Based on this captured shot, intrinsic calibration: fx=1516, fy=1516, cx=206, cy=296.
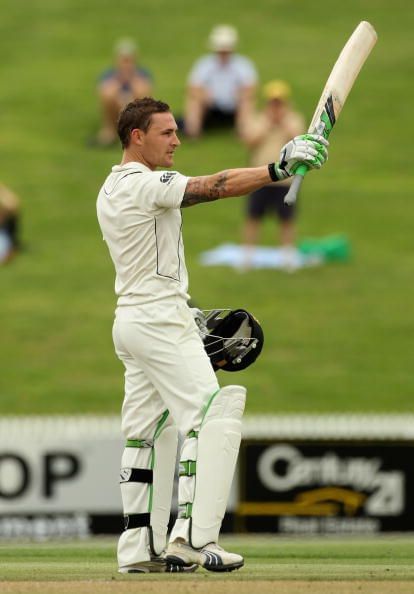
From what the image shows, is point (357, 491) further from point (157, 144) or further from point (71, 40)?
point (71, 40)

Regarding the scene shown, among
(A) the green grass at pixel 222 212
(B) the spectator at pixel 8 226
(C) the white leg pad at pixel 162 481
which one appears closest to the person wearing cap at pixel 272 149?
(A) the green grass at pixel 222 212

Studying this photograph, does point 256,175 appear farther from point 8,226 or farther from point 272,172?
point 8,226

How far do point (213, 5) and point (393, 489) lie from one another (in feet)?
45.2

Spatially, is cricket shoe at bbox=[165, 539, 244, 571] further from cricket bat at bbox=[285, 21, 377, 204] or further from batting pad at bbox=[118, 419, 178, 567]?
cricket bat at bbox=[285, 21, 377, 204]

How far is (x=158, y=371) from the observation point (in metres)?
6.02

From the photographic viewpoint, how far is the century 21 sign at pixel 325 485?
10656 millimetres

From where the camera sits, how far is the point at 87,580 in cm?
559

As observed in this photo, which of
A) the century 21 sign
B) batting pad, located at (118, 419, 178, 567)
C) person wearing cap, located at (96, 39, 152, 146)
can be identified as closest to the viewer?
batting pad, located at (118, 419, 178, 567)

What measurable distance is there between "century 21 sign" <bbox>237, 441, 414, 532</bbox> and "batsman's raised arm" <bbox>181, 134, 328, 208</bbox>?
16.6ft

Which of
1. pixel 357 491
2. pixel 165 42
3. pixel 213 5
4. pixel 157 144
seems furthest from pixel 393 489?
pixel 213 5

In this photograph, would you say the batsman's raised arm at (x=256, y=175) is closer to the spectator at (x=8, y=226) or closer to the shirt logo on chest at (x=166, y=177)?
the shirt logo on chest at (x=166, y=177)

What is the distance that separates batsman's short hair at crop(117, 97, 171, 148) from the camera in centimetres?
607

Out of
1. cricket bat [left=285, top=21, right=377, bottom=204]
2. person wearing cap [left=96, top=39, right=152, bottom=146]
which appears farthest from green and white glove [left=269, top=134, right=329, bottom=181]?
person wearing cap [left=96, top=39, right=152, bottom=146]

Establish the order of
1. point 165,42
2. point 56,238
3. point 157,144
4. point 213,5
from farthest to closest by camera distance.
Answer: point 213,5 → point 165,42 → point 56,238 → point 157,144
